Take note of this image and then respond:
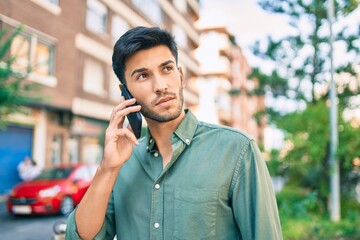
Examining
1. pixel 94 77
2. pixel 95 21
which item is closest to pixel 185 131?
pixel 95 21

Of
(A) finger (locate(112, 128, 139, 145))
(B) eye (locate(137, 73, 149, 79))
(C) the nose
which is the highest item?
(B) eye (locate(137, 73, 149, 79))

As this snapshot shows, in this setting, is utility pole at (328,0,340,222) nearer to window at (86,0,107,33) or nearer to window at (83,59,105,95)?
window at (86,0,107,33)

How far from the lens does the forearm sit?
1.37m

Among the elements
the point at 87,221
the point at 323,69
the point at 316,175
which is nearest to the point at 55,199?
the point at 316,175

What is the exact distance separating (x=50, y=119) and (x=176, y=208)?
13.1m

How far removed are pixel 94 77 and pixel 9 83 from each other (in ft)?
34.9

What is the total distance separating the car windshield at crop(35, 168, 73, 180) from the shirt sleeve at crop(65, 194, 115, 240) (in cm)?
804

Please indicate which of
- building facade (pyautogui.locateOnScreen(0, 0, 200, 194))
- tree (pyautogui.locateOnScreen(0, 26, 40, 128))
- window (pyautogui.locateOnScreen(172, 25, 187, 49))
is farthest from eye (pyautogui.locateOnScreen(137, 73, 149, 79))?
window (pyautogui.locateOnScreen(172, 25, 187, 49))

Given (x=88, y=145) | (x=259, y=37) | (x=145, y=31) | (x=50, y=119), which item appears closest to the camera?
(x=145, y=31)

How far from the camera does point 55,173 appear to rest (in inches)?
363

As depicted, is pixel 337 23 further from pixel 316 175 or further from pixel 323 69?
pixel 316 175

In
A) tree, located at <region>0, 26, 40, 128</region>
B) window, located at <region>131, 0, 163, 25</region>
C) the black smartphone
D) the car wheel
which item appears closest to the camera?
the black smartphone

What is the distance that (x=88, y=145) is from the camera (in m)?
15.5

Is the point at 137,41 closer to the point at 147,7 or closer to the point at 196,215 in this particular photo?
the point at 196,215
